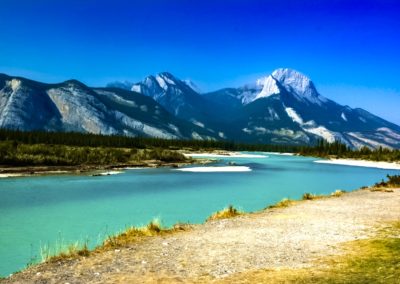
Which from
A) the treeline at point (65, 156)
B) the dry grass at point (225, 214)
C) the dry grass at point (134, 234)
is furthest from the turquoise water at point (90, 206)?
the treeline at point (65, 156)

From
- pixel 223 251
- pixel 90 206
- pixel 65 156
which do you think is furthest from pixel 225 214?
pixel 65 156

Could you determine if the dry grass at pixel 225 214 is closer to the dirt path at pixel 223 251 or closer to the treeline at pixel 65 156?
the dirt path at pixel 223 251

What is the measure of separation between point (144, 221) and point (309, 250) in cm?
1673

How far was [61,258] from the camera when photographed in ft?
53.7

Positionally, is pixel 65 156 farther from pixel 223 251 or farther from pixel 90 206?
pixel 223 251

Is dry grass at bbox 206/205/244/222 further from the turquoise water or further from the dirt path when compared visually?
the turquoise water

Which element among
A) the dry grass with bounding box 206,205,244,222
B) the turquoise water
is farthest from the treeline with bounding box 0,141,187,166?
the dry grass with bounding box 206,205,244,222

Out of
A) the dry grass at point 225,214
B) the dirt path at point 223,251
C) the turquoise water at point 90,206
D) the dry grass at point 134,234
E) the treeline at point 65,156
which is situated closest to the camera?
the dirt path at point 223,251

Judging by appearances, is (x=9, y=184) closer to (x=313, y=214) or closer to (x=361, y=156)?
(x=313, y=214)

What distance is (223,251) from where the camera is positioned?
1734 cm

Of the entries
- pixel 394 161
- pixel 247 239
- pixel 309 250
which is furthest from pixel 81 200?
pixel 394 161

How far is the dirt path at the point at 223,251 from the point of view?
46.2 feet

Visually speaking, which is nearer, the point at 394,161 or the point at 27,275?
the point at 27,275

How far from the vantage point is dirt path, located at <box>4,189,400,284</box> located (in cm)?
1408
